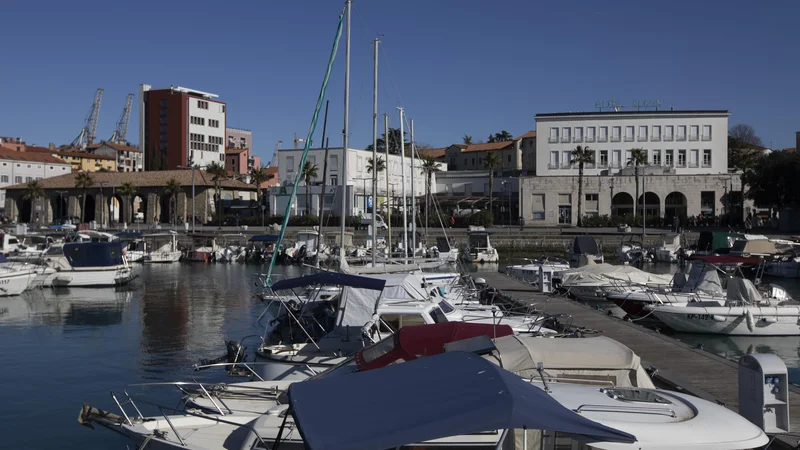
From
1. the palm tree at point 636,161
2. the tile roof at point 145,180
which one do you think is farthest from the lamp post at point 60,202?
the palm tree at point 636,161

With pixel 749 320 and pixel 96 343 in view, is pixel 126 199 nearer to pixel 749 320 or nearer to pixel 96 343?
pixel 96 343

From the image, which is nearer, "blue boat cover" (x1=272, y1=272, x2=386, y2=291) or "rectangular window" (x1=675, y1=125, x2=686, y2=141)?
"blue boat cover" (x1=272, y1=272, x2=386, y2=291)

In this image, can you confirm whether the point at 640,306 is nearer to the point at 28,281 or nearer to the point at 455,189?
the point at 28,281

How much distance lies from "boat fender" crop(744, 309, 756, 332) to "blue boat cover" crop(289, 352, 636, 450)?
2095cm

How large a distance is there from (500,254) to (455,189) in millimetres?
36412

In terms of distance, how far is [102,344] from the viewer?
27.3 meters

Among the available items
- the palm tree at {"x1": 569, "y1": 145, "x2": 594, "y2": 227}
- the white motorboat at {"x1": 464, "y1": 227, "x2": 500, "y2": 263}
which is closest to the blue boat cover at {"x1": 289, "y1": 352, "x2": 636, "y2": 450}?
the white motorboat at {"x1": 464, "y1": 227, "x2": 500, "y2": 263}

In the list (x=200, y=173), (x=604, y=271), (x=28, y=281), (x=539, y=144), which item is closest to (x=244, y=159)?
(x=200, y=173)

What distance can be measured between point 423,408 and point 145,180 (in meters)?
97.7

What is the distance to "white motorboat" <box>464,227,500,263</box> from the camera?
208ft

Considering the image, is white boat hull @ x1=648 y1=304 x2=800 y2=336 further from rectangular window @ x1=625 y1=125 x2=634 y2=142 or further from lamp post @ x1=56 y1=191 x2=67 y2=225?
lamp post @ x1=56 y1=191 x2=67 y2=225

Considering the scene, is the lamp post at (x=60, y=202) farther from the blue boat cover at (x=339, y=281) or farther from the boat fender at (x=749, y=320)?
the boat fender at (x=749, y=320)

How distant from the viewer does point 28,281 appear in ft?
136

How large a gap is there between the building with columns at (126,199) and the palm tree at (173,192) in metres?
0.20
